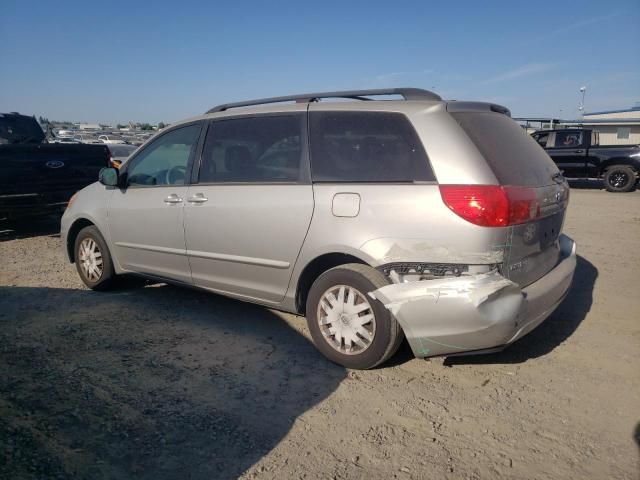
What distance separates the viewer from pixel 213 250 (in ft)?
13.4

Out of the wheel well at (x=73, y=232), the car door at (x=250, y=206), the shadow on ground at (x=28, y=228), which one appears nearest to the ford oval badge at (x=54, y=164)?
the shadow on ground at (x=28, y=228)

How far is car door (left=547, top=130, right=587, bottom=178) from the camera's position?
1519 cm

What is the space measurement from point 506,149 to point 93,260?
13.3 ft

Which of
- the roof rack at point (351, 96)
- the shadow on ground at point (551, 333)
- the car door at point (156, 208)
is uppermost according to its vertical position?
the roof rack at point (351, 96)

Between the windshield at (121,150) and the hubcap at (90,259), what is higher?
the windshield at (121,150)

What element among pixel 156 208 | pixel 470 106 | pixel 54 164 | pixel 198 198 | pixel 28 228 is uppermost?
pixel 470 106

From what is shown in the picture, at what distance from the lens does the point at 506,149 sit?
10.8ft

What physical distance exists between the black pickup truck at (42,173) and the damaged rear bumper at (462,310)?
659 cm

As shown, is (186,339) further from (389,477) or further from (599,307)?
(599,307)

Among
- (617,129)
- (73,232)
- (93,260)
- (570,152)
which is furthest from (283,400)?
(617,129)

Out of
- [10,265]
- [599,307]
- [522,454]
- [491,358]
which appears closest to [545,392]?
[491,358]

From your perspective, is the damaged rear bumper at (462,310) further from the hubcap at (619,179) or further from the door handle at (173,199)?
the hubcap at (619,179)

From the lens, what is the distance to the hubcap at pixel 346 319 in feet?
10.9

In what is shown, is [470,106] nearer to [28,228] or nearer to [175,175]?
[175,175]
